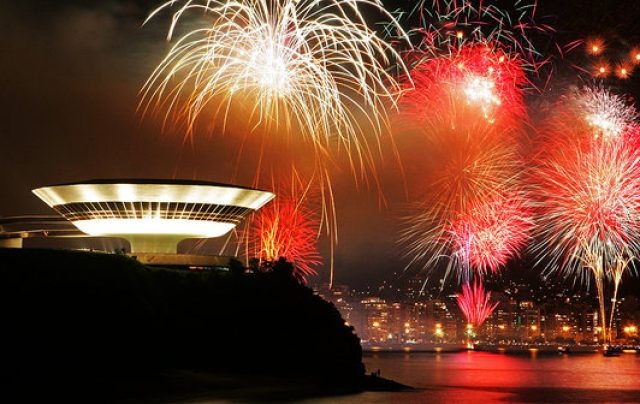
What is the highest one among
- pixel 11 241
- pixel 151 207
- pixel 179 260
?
pixel 151 207

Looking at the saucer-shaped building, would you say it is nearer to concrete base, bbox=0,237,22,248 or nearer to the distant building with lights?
the distant building with lights

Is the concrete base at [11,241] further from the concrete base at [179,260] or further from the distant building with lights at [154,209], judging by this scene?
the concrete base at [179,260]

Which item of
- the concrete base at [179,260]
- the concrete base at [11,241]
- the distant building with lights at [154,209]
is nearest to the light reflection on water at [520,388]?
the concrete base at [179,260]

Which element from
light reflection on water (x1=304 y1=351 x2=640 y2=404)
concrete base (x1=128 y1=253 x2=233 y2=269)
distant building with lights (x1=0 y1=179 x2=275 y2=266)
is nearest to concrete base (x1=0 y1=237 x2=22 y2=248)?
distant building with lights (x1=0 y1=179 x2=275 y2=266)

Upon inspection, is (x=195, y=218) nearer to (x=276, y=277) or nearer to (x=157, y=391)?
(x=276, y=277)

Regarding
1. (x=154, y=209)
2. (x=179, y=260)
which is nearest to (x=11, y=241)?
(x=154, y=209)

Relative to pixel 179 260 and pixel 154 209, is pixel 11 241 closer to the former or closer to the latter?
pixel 154 209

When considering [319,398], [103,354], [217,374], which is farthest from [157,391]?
[319,398]
